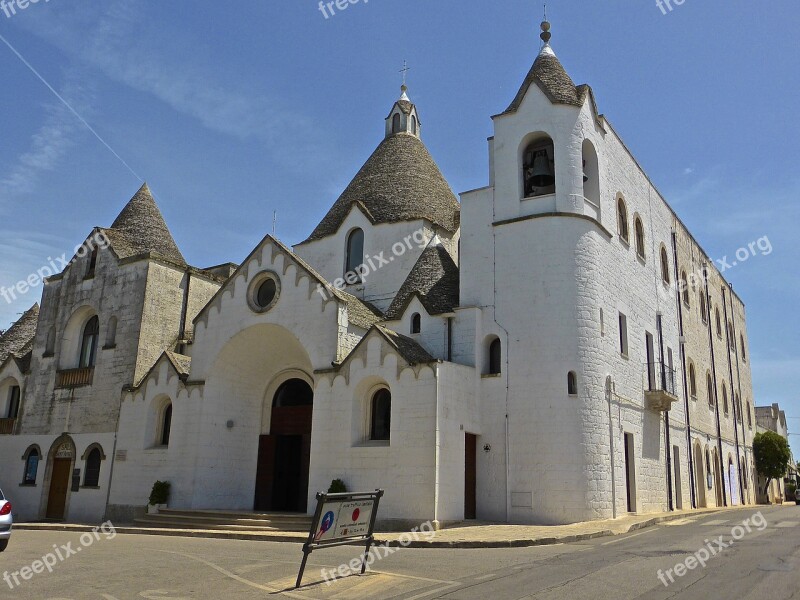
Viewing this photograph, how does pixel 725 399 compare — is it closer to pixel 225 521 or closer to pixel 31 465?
pixel 225 521

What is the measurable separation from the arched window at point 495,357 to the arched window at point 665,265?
11.9 metres

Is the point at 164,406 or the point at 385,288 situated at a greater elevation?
the point at 385,288

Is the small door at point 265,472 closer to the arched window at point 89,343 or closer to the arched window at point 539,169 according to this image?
the arched window at point 89,343

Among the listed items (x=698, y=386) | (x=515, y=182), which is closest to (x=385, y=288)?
(x=515, y=182)

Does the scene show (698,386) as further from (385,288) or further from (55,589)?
(55,589)

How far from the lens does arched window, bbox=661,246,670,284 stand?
1184 inches

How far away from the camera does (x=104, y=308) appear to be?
2752cm

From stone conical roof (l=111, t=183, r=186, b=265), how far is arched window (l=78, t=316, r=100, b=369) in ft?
11.3

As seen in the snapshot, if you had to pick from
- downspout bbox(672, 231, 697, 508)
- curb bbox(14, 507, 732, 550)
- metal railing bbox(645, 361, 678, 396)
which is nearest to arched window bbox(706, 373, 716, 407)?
downspout bbox(672, 231, 697, 508)

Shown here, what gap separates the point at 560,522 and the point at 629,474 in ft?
15.7

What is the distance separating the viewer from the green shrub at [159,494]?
21859 millimetres

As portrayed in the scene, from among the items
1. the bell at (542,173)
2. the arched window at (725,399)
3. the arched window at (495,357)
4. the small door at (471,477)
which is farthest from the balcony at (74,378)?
the arched window at (725,399)

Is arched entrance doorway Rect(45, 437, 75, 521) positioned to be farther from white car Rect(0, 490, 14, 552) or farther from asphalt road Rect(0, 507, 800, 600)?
white car Rect(0, 490, 14, 552)

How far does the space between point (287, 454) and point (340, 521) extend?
13676 mm
